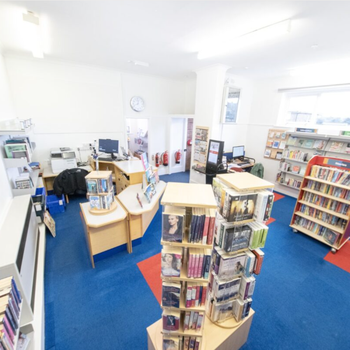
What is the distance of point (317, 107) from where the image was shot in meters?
4.54

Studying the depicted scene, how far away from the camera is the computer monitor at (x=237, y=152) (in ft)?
18.2

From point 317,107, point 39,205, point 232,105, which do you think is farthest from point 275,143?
point 39,205

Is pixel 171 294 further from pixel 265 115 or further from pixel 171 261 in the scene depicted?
pixel 265 115

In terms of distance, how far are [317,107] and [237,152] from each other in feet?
7.39

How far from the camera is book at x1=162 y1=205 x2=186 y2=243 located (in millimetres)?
1154

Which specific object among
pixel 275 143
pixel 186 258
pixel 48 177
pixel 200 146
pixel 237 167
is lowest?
pixel 48 177

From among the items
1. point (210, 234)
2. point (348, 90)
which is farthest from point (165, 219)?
point (348, 90)

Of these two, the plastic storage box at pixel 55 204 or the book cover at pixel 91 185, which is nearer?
the book cover at pixel 91 185

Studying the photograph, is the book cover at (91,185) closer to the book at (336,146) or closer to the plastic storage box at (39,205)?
the plastic storage box at (39,205)

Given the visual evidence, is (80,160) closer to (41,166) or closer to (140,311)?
(41,166)


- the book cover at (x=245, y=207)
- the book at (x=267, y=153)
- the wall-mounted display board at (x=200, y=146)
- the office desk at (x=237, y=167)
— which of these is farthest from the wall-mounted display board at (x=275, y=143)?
the book cover at (x=245, y=207)

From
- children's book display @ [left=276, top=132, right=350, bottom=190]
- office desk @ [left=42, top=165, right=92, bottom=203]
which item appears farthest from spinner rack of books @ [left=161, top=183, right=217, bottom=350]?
children's book display @ [left=276, top=132, right=350, bottom=190]

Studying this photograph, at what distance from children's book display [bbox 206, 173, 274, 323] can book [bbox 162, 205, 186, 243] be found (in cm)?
43

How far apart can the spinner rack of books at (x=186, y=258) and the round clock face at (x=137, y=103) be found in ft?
15.8
